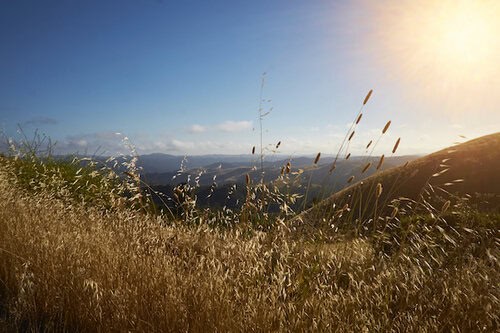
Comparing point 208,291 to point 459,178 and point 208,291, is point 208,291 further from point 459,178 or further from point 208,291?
point 459,178

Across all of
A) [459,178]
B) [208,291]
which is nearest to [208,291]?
[208,291]

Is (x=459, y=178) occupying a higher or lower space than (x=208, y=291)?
lower

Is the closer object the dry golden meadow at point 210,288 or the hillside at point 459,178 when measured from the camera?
the dry golden meadow at point 210,288

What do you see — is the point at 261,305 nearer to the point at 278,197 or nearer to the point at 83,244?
the point at 83,244

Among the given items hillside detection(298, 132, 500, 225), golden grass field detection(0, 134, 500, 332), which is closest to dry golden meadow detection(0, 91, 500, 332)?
golden grass field detection(0, 134, 500, 332)

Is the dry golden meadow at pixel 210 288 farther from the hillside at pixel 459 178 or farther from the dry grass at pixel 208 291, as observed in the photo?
the hillside at pixel 459 178

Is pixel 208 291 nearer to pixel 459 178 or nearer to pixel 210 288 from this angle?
pixel 210 288

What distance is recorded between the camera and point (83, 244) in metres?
3.47

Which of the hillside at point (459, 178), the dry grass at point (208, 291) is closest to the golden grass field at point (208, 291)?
the dry grass at point (208, 291)

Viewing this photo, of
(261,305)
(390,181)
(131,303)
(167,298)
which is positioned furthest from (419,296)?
(390,181)

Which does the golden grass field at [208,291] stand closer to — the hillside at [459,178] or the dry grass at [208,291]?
the dry grass at [208,291]

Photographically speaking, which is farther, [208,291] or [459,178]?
[459,178]

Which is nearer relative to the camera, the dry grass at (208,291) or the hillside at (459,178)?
the dry grass at (208,291)

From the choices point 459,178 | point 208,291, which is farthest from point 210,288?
point 459,178
